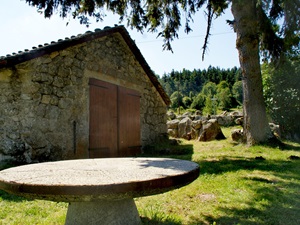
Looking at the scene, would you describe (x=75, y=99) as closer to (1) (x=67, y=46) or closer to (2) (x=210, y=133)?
(1) (x=67, y=46)

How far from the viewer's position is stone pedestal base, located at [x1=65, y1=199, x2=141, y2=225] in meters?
1.83

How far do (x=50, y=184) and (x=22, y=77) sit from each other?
155 inches

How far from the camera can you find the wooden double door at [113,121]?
19.9 ft

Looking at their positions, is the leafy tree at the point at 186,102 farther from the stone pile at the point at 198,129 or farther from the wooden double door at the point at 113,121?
the wooden double door at the point at 113,121

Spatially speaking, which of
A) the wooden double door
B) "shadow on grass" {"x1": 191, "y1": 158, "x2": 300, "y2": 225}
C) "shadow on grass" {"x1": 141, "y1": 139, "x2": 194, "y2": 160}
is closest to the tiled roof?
the wooden double door

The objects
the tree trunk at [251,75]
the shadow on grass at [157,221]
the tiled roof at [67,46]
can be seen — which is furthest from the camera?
the tree trunk at [251,75]

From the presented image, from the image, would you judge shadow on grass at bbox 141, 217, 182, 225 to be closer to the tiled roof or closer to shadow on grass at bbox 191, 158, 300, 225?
shadow on grass at bbox 191, 158, 300, 225

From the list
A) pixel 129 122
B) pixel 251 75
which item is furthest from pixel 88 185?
pixel 251 75

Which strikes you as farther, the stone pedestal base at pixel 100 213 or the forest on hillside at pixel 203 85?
the forest on hillside at pixel 203 85

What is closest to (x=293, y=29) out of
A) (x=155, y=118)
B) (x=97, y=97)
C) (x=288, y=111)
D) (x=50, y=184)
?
(x=288, y=111)

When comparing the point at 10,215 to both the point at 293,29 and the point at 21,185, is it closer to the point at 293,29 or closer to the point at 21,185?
the point at 21,185

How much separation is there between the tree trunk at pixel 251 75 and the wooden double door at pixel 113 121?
3.42 m

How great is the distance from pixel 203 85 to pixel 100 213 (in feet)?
210

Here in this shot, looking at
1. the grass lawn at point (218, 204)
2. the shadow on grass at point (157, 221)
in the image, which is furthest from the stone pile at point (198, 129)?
the shadow on grass at point (157, 221)
